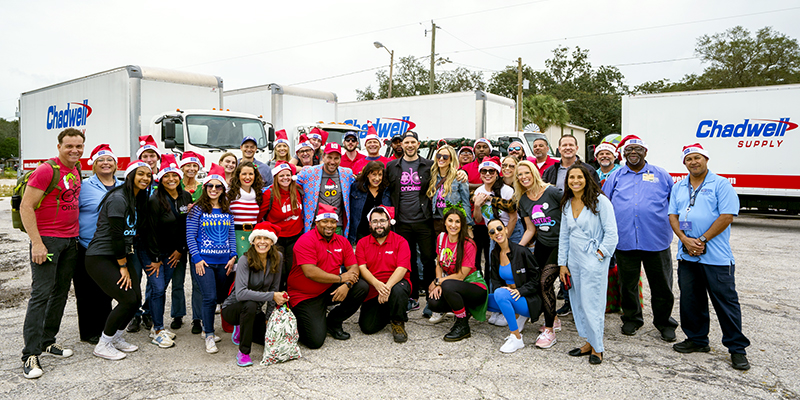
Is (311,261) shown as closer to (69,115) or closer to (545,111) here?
(69,115)

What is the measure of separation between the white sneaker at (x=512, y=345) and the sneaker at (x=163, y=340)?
299 cm

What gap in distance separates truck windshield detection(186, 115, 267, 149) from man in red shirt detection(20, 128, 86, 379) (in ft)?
19.9

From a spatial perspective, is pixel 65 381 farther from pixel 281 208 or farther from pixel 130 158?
pixel 130 158

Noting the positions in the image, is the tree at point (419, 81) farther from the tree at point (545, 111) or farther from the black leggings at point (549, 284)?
the black leggings at point (549, 284)

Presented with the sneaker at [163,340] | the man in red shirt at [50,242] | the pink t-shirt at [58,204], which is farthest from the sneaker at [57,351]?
the pink t-shirt at [58,204]

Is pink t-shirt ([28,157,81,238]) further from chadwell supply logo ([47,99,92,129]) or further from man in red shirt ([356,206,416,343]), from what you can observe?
chadwell supply logo ([47,99,92,129])

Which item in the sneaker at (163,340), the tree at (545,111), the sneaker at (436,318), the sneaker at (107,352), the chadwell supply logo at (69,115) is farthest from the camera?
the tree at (545,111)

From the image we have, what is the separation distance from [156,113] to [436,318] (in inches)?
336

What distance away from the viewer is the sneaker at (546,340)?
14.5 ft

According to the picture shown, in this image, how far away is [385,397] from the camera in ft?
11.3

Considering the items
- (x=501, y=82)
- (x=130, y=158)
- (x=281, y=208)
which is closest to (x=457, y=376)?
(x=281, y=208)

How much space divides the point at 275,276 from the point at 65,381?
173cm

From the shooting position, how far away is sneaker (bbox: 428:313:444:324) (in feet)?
17.1

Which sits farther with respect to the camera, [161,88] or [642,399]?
[161,88]
